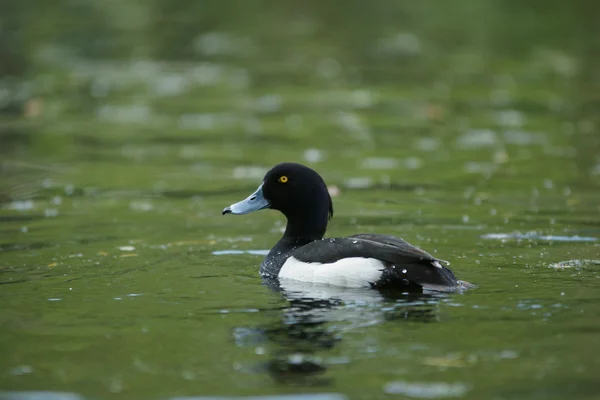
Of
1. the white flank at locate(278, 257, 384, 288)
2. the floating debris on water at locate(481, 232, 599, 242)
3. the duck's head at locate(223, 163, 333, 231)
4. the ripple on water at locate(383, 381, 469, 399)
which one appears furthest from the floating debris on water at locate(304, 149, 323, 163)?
the ripple on water at locate(383, 381, 469, 399)

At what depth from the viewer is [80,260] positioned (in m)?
11.0

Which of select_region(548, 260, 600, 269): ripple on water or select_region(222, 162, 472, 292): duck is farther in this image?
select_region(548, 260, 600, 269): ripple on water

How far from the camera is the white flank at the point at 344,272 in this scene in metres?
9.36

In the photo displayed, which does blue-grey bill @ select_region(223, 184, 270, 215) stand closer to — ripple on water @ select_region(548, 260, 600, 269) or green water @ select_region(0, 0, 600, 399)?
green water @ select_region(0, 0, 600, 399)

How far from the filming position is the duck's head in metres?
10.9

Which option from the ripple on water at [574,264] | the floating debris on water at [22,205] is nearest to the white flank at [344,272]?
the ripple on water at [574,264]

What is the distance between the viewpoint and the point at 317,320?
8.30m

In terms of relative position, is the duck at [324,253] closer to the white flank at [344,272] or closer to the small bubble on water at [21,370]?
the white flank at [344,272]

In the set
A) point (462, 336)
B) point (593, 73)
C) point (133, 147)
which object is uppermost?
point (593, 73)

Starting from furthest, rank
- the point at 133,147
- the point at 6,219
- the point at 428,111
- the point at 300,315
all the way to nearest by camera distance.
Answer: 1. the point at 428,111
2. the point at 133,147
3. the point at 6,219
4. the point at 300,315

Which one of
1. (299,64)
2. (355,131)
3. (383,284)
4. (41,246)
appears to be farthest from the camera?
(299,64)

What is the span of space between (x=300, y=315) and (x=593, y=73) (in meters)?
18.9

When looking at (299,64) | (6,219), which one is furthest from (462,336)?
(299,64)

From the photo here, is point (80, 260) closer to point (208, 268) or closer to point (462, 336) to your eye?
point (208, 268)
